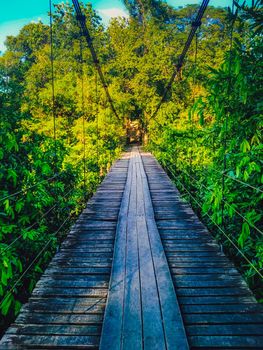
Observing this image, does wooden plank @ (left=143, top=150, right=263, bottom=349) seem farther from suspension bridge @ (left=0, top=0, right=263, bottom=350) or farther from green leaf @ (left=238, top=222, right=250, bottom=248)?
green leaf @ (left=238, top=222, right=250, bottom=248)

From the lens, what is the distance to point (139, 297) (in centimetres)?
158

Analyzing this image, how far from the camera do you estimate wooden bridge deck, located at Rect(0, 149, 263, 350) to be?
1283 mm

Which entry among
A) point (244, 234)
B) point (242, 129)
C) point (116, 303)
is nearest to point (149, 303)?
point (116, 303)

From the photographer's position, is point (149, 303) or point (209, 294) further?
point (209, 294)

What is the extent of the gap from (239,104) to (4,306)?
2051 millimetres

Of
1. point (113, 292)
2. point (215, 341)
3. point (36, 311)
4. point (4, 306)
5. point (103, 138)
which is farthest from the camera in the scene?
point (103, 138)

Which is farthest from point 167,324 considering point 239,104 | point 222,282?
point 239,104

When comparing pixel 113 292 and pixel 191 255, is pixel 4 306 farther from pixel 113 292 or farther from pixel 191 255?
pixel 191 255

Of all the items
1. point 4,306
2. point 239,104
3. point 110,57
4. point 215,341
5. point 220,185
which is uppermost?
point 110,57

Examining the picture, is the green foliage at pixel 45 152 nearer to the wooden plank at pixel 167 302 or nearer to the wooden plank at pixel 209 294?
the wooden plank at pixel 167 302

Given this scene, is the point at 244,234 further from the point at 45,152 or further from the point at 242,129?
the point at 45,152

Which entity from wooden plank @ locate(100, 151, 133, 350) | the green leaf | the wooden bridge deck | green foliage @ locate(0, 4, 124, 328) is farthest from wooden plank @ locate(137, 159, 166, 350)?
green foliage @ locate(0, 4, 124, 328)

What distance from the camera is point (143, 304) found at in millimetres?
1509

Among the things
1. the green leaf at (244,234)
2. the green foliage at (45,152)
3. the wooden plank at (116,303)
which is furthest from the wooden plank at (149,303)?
the green foliage at (45,152)
